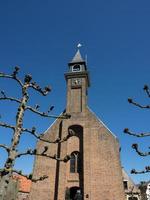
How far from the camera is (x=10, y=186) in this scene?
7.79 metres

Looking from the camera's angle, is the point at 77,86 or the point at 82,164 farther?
the point at 77,86

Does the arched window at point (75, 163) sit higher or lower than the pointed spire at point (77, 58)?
lower

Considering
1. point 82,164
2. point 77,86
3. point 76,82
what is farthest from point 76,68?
point 82,164

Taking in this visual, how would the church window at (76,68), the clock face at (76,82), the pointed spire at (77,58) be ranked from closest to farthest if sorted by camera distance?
1. the clock face at (76,82)
2. the church window at (76,68)
3. the pointed spire at (77,58)

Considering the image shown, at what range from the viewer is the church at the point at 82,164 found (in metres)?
21.3

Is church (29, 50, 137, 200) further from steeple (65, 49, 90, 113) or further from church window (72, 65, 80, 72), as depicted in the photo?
church window (72, 65, 80, 72)

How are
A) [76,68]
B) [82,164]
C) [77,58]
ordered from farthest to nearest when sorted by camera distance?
[77,58]
[76,68]
[82,164]

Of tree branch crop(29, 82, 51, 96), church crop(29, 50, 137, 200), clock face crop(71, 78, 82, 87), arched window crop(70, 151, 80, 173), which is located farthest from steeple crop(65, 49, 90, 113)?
tree branch crop(29, 82, 51, 96)

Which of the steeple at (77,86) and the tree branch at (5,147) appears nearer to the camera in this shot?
Result: the tree branch at (5,147)

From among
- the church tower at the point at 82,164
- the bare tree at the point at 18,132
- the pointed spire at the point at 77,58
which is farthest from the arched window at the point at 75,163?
the bare tree at the point at 18,132

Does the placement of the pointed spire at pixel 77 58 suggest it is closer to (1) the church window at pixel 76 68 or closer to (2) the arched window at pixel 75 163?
(1) the church window at pixel 76 68

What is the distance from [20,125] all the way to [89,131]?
1614 centimetres

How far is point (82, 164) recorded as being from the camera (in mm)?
22891

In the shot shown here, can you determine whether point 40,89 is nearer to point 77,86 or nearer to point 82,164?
point 82,164
